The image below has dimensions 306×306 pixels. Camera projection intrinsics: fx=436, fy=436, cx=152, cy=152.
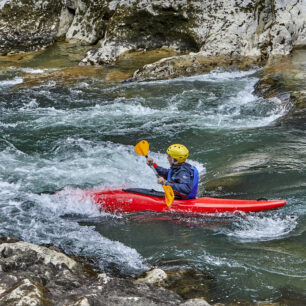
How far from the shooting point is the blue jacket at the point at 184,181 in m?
→ 5.13

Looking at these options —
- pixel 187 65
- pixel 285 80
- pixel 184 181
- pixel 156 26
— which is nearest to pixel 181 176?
pixel 184 181

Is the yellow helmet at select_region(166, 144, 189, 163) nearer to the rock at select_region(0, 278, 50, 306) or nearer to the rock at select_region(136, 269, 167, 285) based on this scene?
the rock at select_region(136, 269, 167, 285)

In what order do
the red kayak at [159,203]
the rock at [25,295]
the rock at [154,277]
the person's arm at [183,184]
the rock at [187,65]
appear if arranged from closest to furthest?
1. the rock at [25,295]
2. the rock at [154,277]
3. the red kayak at [159,203]
4. the person's arm at [183,184]
5. the rock at [187,65]

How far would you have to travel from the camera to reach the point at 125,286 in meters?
3.26

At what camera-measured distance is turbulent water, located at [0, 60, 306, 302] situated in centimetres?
414

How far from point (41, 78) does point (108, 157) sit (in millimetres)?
5024

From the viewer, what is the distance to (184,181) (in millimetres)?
5125

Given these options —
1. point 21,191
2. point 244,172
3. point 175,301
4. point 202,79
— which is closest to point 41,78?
point 202,79

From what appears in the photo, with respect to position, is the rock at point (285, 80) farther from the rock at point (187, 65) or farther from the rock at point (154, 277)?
the rock at point (154, 277)

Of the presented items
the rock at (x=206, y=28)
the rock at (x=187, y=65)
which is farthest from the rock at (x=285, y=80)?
the rock at (x=187, y=65)

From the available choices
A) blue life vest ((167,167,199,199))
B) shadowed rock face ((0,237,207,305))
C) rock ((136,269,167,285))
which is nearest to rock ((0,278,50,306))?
shadowed rock face ((0,237,207,305))

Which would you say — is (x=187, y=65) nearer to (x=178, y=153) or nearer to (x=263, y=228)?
(x=178, y=153)

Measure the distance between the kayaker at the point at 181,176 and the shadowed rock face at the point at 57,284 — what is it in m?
1.68

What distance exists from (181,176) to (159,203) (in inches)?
17.0
